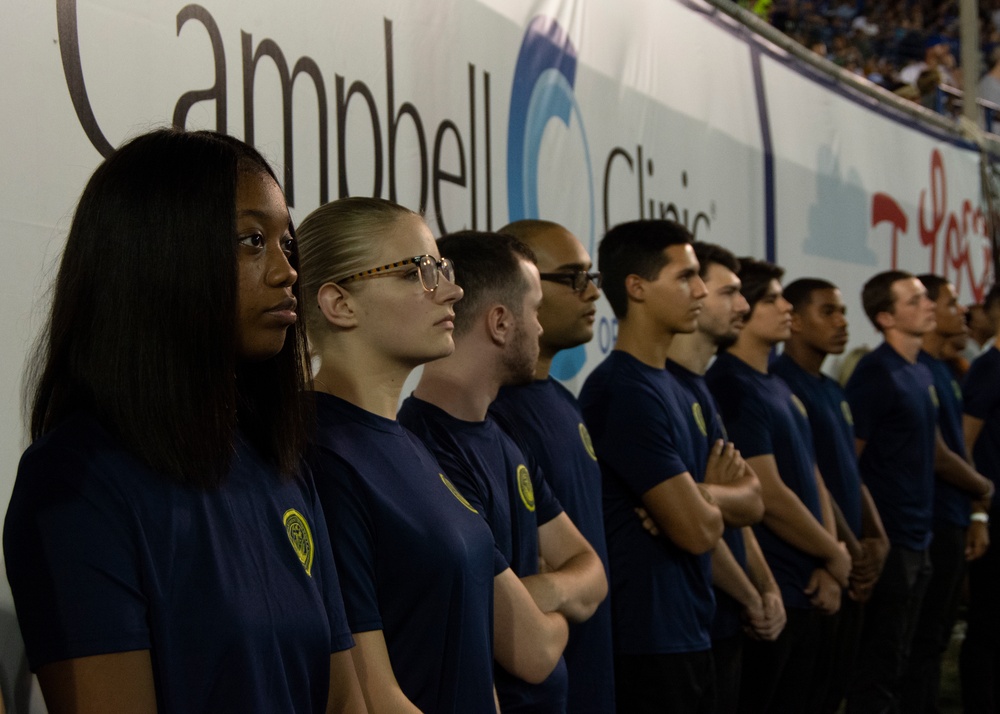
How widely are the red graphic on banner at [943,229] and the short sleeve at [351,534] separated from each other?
570 centimetres

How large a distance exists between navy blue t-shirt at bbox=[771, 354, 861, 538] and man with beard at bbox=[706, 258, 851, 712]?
0.27 m

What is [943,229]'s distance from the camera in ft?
26.6

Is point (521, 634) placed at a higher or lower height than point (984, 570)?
higher

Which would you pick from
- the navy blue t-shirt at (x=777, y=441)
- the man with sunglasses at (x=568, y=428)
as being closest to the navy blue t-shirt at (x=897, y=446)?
the navy blue t-shirt at (x=777, y=441)

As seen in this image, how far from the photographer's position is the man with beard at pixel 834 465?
14.8 ft

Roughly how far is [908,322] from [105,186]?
4.58m

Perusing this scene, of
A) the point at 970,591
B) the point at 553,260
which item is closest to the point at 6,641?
the point at 553,260

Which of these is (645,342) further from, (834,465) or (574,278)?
(834,465)

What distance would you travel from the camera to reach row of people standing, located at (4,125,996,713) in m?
1.37

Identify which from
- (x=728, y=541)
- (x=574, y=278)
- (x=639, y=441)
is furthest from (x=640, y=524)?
(x=574, y=278)

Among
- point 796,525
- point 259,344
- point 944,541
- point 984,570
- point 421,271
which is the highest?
point 421,271

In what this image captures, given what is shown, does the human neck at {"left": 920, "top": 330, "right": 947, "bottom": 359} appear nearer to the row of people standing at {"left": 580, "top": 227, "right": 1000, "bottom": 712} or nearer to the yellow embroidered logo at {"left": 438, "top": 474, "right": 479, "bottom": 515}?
the row of people standing at {"left": 580, "top": 227, "right": 1000, "bottom": 712}

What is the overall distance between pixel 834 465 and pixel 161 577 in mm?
3628

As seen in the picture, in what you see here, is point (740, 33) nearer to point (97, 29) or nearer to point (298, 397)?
point (97, 29)
